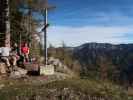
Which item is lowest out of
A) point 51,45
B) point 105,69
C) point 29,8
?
point 105,69

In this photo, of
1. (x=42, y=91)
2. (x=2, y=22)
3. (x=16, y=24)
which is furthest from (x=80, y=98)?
(x=16, y=24)

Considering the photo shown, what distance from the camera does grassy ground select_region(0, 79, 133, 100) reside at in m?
13.5

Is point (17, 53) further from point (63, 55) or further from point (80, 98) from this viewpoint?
point (63, 55)

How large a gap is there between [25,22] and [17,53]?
9989mm

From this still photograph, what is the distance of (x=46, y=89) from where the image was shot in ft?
46.4

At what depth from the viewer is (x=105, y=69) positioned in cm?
4706

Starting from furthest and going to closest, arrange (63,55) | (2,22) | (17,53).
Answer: (63,55) < (2,22) < (17,53)

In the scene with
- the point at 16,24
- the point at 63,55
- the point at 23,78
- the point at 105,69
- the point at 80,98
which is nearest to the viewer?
the point at 80,98

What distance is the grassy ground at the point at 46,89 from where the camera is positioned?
13512mm

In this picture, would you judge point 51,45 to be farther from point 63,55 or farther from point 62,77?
point 62,77

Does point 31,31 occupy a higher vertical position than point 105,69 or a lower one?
higher

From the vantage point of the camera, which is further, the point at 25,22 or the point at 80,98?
the point at 25,22

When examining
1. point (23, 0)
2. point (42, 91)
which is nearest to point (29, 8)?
point (23, 0)

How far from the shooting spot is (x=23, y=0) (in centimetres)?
2827
